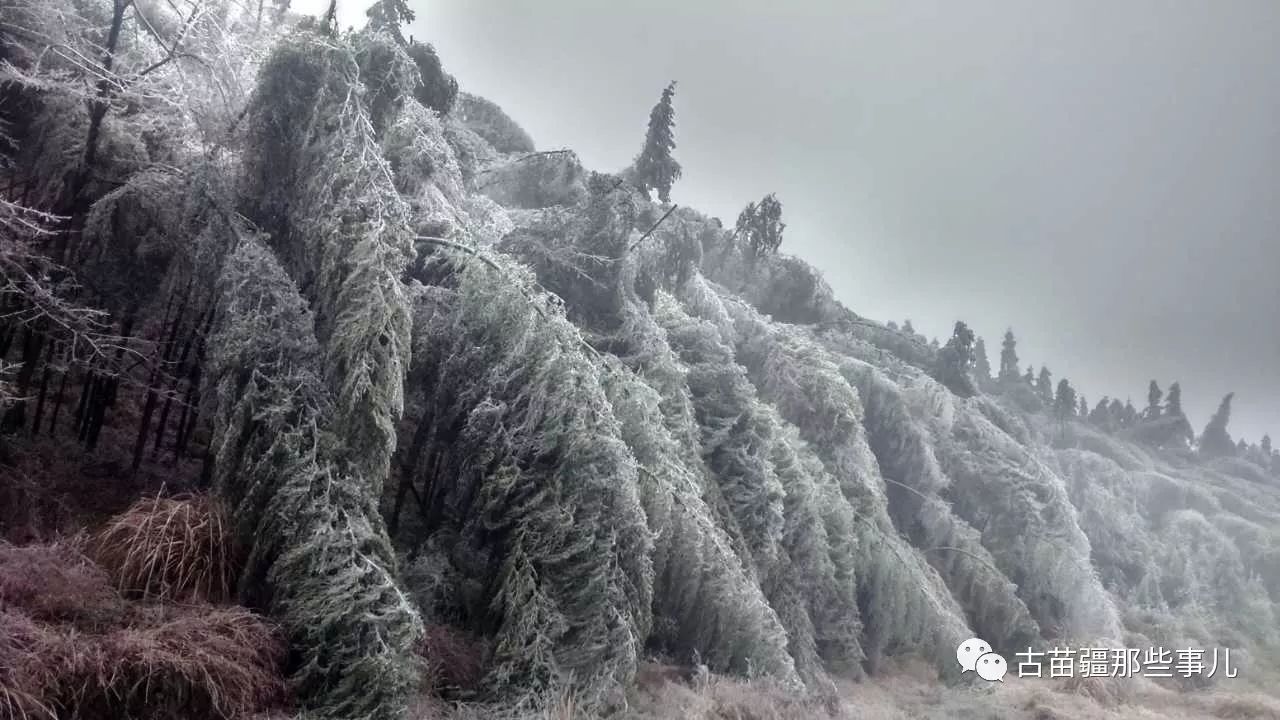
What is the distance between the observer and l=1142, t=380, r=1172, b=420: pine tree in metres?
51.7

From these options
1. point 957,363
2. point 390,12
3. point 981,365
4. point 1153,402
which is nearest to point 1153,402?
point 1153,402

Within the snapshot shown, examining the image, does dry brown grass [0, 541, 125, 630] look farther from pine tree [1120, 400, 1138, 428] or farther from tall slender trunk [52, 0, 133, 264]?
pine tree [1120, 400, 1138, 428]

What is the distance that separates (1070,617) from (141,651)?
18751 millimetres

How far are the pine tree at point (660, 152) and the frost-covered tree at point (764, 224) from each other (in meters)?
3.75

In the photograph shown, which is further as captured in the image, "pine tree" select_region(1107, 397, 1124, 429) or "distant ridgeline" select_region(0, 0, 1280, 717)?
"pine tree" select_region(1107, 397, 1124, 429)

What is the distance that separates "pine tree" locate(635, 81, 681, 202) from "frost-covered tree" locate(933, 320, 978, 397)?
1391 cm

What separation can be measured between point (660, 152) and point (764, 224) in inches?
169

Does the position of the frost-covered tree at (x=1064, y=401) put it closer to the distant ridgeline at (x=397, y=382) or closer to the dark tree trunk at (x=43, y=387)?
the distant ridgeline at (x=397, y=382)

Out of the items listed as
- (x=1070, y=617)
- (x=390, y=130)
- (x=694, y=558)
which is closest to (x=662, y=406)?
(x=694, y=558)

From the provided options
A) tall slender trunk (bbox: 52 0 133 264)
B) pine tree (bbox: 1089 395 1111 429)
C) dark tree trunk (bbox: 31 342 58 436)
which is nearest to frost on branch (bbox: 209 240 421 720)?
dark tree trunk (bbox: 31 342 58 436)

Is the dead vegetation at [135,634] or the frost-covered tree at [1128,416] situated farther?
the frost-covered tree at [1128,416]

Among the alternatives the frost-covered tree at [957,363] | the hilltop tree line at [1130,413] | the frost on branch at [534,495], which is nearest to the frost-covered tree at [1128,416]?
the hilltop tree line at [1130,413]

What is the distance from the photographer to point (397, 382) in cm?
718

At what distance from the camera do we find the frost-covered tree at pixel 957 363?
84.9 ft
